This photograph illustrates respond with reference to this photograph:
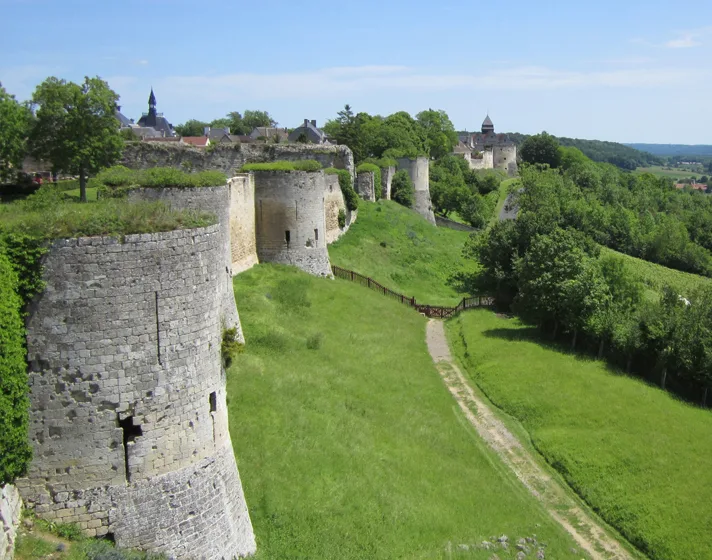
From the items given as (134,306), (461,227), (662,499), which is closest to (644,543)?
(662,499)

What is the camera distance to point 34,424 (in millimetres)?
9609

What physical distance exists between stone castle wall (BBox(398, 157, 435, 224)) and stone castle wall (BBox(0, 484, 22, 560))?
158ft

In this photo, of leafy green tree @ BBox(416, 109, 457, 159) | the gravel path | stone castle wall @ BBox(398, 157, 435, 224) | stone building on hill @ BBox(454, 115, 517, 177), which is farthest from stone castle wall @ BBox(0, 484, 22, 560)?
stone building on hill @ BBox(454, 115, 517, 177)

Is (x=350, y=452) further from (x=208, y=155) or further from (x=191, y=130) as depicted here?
(x=191, y=130)

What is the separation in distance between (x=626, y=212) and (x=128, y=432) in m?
74.7

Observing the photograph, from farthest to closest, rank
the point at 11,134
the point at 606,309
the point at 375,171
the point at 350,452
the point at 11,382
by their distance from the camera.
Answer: the point at 375,171 < the point at 606,309 < the point at 11,134 < the point at 350,452 < the point at 11,382

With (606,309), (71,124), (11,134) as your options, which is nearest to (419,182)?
(606,309)

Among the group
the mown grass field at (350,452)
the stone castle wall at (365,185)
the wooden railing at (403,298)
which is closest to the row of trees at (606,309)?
the wooden railing at (403,298)

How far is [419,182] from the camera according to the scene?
5747 centimetres

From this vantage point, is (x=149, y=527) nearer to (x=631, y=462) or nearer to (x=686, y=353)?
(x=631, y=462)

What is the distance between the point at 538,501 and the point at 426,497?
14.0ft

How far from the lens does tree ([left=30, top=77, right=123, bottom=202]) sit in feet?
83.3

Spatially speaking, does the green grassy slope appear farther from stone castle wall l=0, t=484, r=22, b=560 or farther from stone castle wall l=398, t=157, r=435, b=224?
stone castle wall l=0, t=484, r=22, b=560

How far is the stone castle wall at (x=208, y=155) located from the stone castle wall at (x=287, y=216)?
236 centimetres
